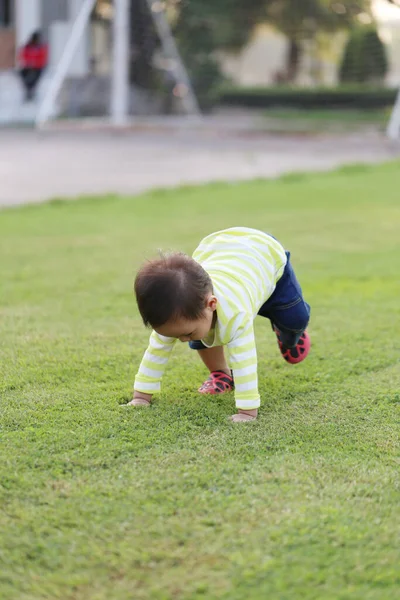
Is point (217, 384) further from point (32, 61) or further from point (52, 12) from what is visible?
point (52, 12)

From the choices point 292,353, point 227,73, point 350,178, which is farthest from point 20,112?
point 292,353

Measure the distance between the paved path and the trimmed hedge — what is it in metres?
2.65

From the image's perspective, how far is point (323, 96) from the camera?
17.5 m

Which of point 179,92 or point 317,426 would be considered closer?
point 317,426

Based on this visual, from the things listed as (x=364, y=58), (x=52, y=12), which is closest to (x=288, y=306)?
(x=364, y=58)

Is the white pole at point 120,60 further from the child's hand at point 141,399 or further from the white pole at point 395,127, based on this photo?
the child's hand at point 141,399

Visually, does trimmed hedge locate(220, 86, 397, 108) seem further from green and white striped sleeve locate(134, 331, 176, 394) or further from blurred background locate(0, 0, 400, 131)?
green and white striped sleeve locate(134, 331, 176, 394)

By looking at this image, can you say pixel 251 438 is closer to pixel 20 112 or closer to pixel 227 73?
pixel 20 112

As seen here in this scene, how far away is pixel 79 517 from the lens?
193 centimetres

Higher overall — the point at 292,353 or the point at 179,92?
the point at 292,353

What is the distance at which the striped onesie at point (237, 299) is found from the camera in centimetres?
254

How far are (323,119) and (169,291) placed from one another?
15.4 m

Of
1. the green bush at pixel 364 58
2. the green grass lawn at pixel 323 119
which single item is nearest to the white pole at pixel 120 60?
the green grass lawn at pixel 323 119

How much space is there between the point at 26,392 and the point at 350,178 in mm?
7262
